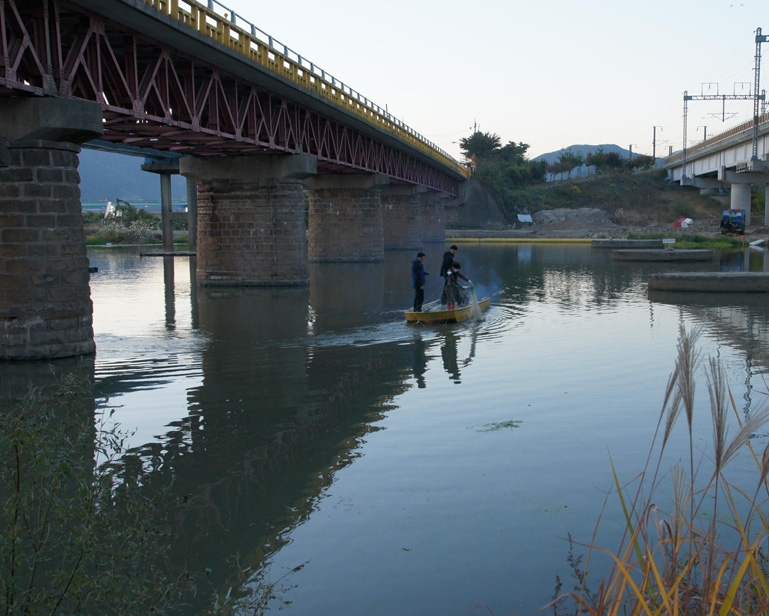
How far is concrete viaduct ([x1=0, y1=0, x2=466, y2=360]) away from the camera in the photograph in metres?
17.0

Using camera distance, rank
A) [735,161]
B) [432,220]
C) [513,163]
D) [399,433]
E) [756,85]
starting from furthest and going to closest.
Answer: [513,163] < [432,220] < [735,161] < [756,85] < [399,433]

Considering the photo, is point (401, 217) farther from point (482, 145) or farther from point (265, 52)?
point (482, 145)

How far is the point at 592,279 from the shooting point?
39562 millimetres

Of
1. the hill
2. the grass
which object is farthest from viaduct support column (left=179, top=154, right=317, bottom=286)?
the hill

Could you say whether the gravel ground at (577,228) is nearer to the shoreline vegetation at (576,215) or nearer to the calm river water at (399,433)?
the shoreline vegetation at (576,215)

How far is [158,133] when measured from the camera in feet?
88.7

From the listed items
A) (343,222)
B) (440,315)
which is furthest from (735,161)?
(440,315)

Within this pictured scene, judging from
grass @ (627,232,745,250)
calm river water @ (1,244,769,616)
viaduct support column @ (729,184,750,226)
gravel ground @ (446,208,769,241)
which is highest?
viaduct support column @ (729,184,750,226)

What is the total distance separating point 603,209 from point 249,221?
9083cm

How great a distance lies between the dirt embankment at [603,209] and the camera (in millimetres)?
103562

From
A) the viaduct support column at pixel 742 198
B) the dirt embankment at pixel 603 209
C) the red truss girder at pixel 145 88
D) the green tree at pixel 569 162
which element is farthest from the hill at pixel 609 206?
the red truss girder at pixel 145 88

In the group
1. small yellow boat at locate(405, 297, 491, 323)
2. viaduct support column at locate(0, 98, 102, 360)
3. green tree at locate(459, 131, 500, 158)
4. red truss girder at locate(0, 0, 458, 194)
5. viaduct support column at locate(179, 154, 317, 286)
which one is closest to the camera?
viaduct support column at locate(0, 98, 102, 360)

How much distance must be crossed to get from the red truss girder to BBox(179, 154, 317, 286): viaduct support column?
1.12 metres

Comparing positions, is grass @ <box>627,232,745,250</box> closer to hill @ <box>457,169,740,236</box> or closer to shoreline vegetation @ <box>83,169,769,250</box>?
shoreline vegetation @ <box>83,169,769,250</box>
